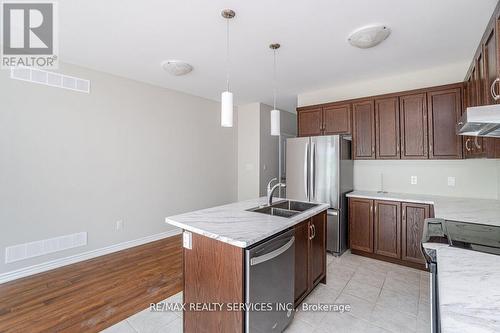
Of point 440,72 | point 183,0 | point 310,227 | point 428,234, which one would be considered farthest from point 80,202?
point 440,72

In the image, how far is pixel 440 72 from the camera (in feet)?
10.3

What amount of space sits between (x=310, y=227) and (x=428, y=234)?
0.87 meters

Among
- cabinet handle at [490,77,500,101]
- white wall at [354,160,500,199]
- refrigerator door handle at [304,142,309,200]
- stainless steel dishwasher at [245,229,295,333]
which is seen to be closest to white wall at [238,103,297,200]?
refrigerator door handle at [304,142,309,200]

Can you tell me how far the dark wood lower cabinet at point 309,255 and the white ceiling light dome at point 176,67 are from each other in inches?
97.3

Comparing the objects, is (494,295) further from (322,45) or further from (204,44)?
(204,44)

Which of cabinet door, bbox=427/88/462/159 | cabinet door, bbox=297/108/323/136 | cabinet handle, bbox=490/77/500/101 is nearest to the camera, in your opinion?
cabinet handle, bbox=490/77/500/101

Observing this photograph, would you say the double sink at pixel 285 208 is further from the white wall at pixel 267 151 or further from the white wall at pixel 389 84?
the white wall at pixel 267 151

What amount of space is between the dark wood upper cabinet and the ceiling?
6.09ft

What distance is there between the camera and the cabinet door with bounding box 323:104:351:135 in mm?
3574

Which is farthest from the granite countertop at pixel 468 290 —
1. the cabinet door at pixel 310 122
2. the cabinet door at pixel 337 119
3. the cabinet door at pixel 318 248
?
the cabinet door at pixel 310 122

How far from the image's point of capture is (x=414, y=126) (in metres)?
3.09

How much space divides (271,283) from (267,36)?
2279mm

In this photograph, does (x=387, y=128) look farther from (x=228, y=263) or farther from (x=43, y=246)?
(x=43, y=246)

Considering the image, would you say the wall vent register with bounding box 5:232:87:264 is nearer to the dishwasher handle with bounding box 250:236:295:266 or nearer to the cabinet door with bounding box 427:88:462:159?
the dishwasher handle with bounding box 250:236:295:266
